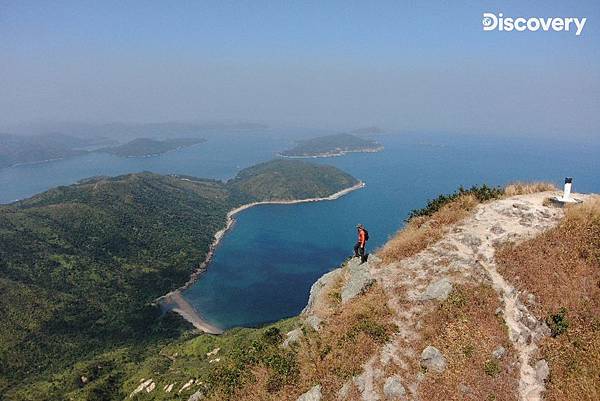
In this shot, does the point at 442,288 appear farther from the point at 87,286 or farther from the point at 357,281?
the point at 87,286

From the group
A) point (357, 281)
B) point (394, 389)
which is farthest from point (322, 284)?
point (394, 389)

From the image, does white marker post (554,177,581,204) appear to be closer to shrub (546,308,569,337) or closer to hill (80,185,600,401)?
hill (80,185,600,401)

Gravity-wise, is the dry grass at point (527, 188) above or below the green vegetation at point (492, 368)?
above

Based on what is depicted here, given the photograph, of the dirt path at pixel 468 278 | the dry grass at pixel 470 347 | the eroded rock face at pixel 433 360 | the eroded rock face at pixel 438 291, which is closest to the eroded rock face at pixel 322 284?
the dirt path at pixel 468 278

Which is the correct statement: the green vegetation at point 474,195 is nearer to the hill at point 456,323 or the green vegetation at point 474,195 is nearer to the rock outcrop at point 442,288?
the rock outcrop at point 442,288

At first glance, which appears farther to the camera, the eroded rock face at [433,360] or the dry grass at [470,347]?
the eroded rock face at [433,360]

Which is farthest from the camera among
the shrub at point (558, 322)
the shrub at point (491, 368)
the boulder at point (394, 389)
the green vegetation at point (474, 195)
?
the green vegetation at point (474, 195)

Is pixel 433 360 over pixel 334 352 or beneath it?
over
